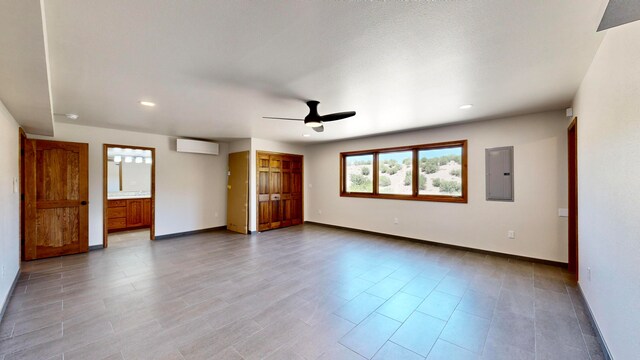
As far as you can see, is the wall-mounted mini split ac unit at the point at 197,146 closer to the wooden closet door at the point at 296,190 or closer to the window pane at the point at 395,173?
the wooden closet door at the point at 296,190

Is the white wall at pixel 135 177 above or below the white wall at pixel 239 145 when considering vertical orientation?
below

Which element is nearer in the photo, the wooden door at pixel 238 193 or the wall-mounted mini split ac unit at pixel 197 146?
the wall-mounted mini split ac unit at pixel 197 146

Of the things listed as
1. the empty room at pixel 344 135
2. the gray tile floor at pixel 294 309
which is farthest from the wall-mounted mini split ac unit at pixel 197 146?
the gray tile floor at pixel 294 309

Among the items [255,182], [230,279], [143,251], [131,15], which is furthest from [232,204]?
[131,15]

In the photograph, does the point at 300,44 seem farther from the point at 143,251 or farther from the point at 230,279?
the point at 143,251

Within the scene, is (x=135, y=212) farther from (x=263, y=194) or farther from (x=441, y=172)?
A: (x=441, y=172)

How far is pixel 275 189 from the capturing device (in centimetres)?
679

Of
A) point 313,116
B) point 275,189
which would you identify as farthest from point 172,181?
point 313,116

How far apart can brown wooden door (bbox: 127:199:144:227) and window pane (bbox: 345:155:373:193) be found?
5927 millimetres

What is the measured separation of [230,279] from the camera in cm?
335

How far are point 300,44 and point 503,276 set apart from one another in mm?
3958

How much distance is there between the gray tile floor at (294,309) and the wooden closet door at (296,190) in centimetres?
296

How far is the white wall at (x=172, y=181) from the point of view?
4785mm

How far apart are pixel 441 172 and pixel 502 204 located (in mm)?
1174
